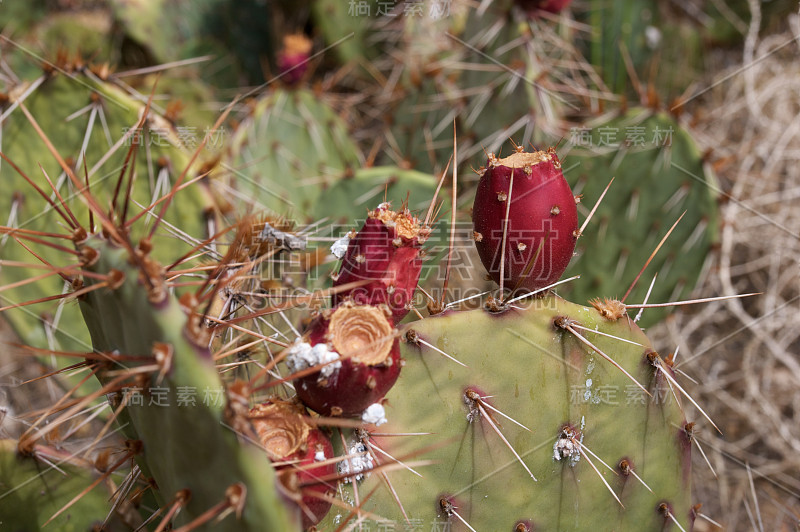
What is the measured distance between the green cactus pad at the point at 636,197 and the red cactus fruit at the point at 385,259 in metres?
0.87

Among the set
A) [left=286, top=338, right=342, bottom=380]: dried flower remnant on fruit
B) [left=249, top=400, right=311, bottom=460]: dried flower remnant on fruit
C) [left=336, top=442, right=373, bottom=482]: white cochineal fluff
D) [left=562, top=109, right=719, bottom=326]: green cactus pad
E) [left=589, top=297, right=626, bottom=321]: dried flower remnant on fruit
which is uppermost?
[left=286, top=338, right=342, bottom=380]: dried flower remnant on fruit

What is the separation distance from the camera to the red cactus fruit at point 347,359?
2.27 ft

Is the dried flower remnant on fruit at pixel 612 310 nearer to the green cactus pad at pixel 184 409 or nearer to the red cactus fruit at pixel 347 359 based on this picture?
the red cactus fruit at pixel 347 359

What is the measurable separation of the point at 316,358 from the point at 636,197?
45.7 inches

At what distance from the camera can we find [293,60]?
6.72ft

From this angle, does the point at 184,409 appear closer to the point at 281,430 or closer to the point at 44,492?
the point at 281,430

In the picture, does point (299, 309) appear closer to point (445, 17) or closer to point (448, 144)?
point (448, 144)

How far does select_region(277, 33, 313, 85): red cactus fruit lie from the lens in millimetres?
2014

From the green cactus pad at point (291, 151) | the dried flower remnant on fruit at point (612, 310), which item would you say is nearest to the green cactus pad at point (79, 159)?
the green cactus pad at point (291, 151)

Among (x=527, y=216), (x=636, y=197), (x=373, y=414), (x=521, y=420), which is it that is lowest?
(x=636, y=197)

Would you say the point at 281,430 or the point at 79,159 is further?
the point at 79,159

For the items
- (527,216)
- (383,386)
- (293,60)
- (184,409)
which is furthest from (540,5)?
(184,409)

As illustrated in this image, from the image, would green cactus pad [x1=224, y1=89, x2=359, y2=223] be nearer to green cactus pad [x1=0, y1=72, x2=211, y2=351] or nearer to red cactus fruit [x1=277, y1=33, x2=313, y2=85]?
red cactus fruit [x1=277, y1=33, x2=313, y2=85]

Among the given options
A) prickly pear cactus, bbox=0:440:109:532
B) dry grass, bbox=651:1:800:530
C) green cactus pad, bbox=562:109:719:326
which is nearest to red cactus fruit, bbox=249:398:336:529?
prickly pear cactus, bbox=0:440:109:532
